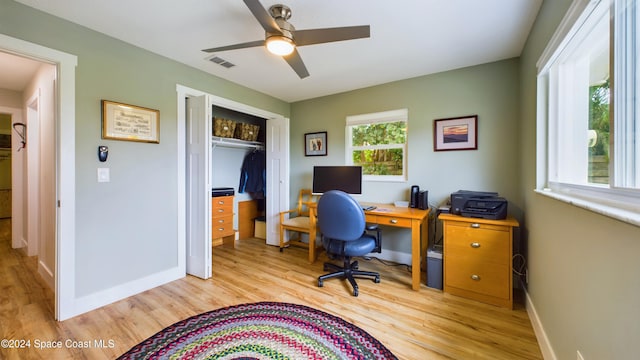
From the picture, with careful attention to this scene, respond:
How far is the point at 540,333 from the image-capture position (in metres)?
1.56

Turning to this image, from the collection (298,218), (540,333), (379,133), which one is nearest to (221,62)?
(379,133)

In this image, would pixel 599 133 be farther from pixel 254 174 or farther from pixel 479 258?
pixel 254 174

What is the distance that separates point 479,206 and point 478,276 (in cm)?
61

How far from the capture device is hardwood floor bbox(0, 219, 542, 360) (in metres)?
1.55

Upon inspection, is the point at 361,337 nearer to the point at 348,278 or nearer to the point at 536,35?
the point at 348,278

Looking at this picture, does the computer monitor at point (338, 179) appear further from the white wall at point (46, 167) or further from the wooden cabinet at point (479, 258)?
the white wall at point (46, 167)

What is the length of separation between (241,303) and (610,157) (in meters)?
2.44

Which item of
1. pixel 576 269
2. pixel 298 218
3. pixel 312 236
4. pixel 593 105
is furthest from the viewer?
pixel 298 218

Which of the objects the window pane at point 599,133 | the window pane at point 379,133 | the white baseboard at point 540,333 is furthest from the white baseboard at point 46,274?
the window pane at point 599,133

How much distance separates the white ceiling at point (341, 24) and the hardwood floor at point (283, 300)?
229 centimetres

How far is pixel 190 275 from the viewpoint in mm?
2648

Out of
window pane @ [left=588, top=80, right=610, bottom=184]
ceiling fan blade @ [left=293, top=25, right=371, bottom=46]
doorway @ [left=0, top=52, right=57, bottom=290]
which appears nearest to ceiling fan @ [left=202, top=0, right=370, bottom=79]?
ceiling fan blade @ [left=293, top=25, right=371, bottom=46]

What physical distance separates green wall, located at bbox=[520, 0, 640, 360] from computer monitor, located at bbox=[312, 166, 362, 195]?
1657 mm

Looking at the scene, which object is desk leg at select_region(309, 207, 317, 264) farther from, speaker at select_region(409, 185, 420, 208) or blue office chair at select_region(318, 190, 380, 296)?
speaker at select_region(409, 185, 420, 208)
